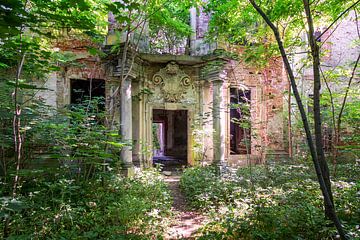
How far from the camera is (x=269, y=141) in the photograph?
34.0ft

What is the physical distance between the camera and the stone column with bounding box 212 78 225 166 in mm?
9055

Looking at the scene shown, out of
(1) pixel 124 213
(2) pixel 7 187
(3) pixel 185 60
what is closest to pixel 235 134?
(3) pixel 185 60

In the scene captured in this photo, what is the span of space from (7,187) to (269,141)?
8.89m

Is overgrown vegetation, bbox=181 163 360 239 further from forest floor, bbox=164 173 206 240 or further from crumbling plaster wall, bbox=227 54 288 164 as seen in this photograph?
A: crumbling plaster wall, bbox=227 54 288 164

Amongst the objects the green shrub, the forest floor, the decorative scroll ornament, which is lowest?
the forest floor

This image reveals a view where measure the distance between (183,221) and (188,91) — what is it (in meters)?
5.96

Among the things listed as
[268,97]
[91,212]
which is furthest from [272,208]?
[268,97]

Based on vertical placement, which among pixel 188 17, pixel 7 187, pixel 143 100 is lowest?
pixel 7 187

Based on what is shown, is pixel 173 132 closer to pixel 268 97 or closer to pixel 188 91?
pixel 188 91

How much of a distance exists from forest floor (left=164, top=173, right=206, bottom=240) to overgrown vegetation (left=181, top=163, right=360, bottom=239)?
0.24m

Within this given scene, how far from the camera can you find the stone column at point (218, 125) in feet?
29.7

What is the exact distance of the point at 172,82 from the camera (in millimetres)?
10070

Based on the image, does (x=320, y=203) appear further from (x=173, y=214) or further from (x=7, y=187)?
(x=7, y=187)

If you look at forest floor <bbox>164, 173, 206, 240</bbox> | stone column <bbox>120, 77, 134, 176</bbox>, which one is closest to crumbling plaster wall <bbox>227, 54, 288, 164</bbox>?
forest floor <bbox>164, 173, 206, 240</bbox>
